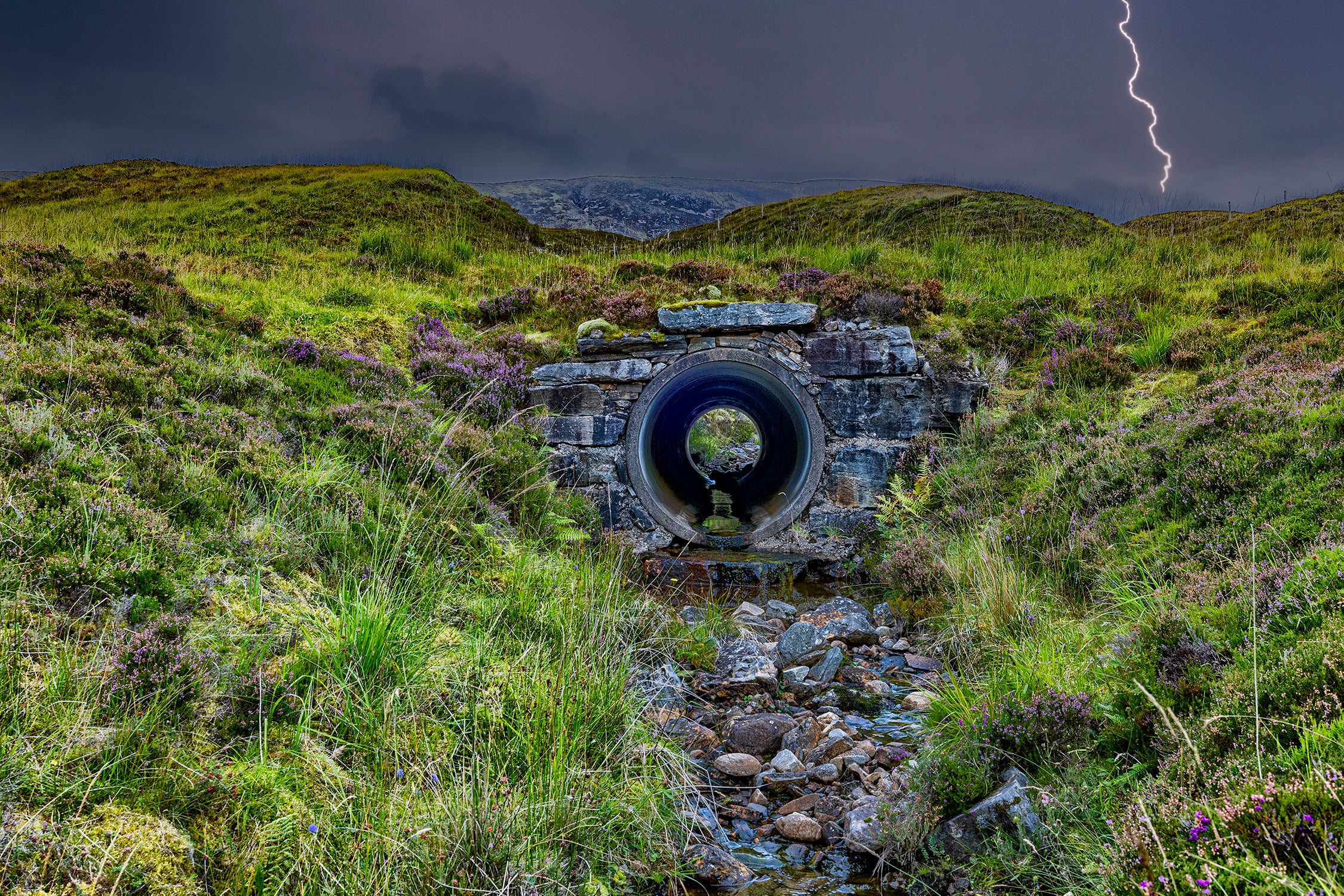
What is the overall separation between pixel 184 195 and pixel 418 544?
786 inches

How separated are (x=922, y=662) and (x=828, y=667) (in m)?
0.83

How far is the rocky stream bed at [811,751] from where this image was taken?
11.1 feet

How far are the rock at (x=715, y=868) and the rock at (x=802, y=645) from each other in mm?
2835

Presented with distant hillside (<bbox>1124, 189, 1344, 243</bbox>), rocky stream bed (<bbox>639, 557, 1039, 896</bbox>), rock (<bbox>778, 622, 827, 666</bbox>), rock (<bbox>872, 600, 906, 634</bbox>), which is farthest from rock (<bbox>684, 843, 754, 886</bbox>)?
distant hillside (<bbox>1124, 189, 1344, 243</bbox>)

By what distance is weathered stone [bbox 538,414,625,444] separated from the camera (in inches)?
392

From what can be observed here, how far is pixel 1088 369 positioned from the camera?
9.14 meters

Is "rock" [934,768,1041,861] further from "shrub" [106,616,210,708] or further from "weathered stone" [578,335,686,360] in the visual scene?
"weathered stone" [578,335,686,360]

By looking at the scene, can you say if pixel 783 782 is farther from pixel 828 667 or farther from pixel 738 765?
pixel 828 667

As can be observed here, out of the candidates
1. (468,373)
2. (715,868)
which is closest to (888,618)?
(715,868)

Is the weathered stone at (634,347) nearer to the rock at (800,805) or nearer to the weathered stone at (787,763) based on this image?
the weathered stone at (787,763)

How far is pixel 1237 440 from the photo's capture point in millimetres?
5277

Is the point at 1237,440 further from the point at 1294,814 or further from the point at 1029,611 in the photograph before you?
the point at 1294,814

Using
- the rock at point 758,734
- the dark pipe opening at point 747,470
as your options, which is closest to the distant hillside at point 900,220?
the dark pipe opening at point 747,470

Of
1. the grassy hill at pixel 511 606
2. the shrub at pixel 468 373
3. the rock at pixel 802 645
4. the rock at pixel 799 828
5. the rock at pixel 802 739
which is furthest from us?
the shrub at pixel 468 373
